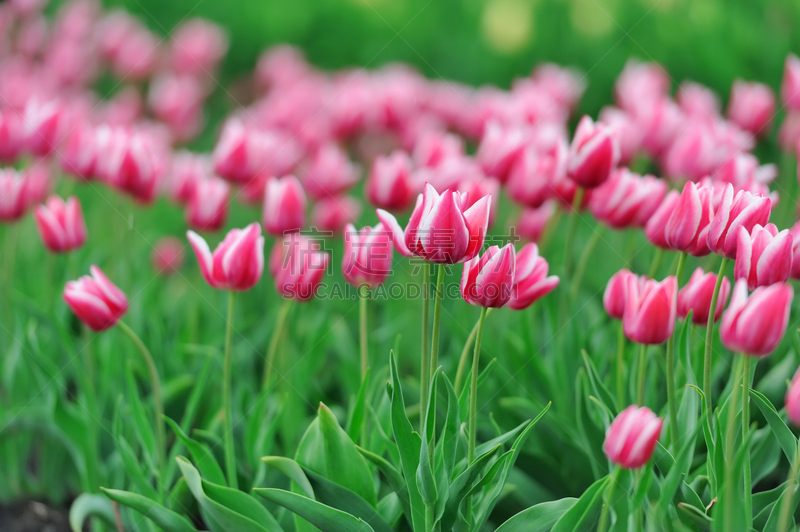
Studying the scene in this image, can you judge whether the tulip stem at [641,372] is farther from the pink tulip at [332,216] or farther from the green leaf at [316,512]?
the pink tulip at [332,216]

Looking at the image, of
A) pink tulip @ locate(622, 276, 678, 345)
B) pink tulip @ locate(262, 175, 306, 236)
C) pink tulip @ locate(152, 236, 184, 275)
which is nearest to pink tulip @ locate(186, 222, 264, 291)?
pink tulip @ locate(262, 175, 306, 236)

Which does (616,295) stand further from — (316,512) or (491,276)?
(316,512)

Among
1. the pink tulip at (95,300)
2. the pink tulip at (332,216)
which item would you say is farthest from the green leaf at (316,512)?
the pink tulip at (332,216)

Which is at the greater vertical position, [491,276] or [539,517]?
[491,276]

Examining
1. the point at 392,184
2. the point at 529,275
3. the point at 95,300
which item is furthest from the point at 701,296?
the point at 95,300

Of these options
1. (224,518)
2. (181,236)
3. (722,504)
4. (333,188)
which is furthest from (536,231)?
(181,236)

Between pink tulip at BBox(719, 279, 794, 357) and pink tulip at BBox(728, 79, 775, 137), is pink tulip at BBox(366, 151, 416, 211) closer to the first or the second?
pink tulip at BBox(719, 279, 794, 357)
